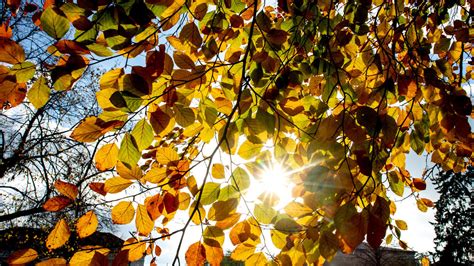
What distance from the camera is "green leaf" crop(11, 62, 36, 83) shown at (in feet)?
3.18

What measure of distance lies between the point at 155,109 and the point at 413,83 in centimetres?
126

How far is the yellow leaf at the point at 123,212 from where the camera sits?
122 cm

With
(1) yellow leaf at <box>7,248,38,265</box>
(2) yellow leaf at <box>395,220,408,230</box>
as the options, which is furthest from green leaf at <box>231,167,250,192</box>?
(2) yellow leaf at <box>395,220,408,230</box>

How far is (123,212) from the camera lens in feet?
4.03

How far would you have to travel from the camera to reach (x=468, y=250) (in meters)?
23.6

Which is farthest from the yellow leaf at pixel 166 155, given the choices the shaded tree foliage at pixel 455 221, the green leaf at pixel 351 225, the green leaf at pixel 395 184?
the shaded tree foliage at pixel 455 221

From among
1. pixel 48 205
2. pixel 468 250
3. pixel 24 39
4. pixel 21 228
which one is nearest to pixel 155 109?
pixel 48 205

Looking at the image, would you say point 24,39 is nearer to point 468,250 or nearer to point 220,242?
point 220,242

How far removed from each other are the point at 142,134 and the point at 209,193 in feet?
1.26

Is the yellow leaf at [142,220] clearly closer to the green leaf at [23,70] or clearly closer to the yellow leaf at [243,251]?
the yellow leaf at [243,251]

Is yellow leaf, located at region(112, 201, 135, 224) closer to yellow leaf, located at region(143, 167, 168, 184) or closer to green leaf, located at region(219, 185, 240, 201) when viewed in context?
yellow leaf, located at region(143, 167, 168, 184)

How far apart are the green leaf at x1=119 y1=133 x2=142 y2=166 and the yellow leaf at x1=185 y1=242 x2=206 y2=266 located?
1.32 feet

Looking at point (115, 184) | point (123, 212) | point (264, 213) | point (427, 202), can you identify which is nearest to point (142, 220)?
point (123, 212)

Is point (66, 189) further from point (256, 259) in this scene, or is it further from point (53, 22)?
point (256, 259)
